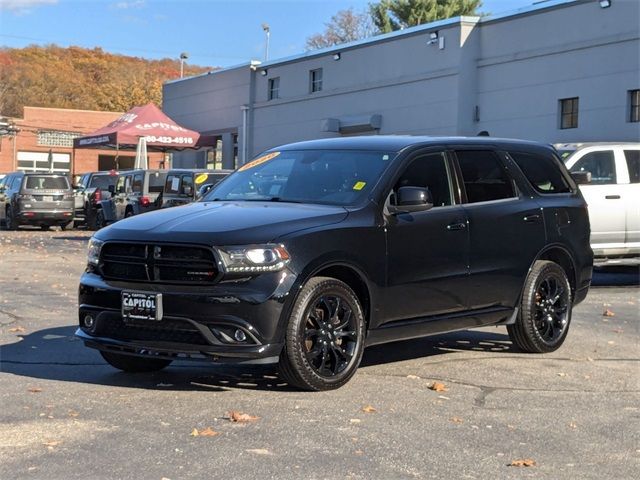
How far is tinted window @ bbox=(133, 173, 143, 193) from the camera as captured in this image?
78.1 ft

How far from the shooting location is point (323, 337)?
6.60 meters

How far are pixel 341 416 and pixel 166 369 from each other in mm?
2043

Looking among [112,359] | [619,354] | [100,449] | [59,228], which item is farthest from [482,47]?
[100,449]

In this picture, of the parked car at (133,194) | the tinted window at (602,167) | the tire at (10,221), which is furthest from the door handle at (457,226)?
the tire at (10,221)

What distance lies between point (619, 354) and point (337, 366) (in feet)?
10.5

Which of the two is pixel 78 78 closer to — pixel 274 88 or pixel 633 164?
pixel 274 88

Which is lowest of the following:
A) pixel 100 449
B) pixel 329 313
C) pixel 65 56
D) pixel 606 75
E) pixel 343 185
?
pixel 100 449

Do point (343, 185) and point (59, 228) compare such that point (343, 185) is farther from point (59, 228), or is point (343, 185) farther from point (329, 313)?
point (59, 228)

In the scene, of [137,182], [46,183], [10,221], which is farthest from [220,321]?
[10,221]

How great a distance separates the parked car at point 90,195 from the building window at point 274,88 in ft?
26.4

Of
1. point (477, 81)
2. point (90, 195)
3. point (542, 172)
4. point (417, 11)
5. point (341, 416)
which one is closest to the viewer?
point (341, 416)

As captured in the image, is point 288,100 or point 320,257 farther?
point 288,100

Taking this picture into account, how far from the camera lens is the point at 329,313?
6633 millimetres

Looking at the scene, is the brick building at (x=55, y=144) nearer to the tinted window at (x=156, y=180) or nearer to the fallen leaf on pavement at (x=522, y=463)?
the tinted window at (x=156, y=180)
